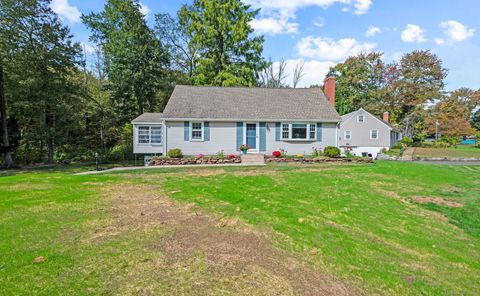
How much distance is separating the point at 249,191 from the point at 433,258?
4412mm

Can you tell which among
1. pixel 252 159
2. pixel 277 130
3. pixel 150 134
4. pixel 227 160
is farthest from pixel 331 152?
pixel 150 134

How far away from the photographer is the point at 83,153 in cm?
2130

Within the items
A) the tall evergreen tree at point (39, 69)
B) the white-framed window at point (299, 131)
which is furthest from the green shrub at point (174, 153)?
the tall evergreen tree at point (39, 69)

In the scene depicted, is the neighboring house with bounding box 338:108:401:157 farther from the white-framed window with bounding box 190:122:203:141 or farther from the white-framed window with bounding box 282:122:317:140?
the white-framed window with bounding box 190:122:203:141

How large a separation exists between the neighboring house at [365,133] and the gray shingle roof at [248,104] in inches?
423

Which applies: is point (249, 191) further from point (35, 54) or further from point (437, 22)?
point (35, 54)

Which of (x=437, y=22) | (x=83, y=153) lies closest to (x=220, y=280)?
(x=437, y=22)

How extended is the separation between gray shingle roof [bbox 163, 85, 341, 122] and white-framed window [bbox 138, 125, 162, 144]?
1275 millimetres

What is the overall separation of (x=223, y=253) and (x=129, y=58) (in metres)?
23.0

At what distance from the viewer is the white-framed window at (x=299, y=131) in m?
16.9

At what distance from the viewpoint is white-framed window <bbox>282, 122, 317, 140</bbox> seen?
16.9 metres

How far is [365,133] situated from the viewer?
28531 mm

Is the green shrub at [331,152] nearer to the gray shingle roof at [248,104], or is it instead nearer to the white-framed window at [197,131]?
the gray shingle roof at [248,104]

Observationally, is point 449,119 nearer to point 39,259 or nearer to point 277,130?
point 277,130
